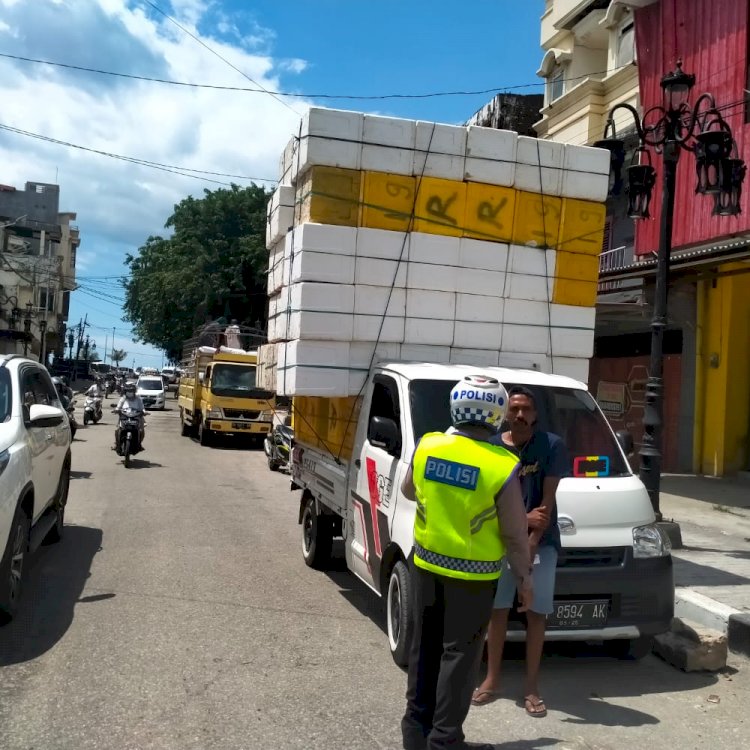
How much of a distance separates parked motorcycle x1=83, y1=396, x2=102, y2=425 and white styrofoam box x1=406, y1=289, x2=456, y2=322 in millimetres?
22518

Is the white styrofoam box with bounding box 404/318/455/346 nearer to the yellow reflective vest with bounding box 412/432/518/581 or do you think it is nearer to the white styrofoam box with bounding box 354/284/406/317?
the white styrofoam box with bounding box 354/284/406/317

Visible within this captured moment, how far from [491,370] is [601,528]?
5.21 ft

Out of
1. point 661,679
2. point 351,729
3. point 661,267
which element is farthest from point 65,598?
point 661,267

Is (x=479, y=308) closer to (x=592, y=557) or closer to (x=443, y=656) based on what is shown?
(x=592, y=557)

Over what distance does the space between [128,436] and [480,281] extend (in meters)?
10.6

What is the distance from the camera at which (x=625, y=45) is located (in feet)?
66.7

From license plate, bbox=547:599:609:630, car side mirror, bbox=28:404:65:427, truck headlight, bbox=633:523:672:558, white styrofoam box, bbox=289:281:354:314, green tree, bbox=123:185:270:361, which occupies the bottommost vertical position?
license plate, bbox=547:599:609:630

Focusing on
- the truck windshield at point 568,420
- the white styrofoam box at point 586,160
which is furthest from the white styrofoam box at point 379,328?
the white styrofoam box at point 586,160

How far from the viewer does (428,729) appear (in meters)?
3.62

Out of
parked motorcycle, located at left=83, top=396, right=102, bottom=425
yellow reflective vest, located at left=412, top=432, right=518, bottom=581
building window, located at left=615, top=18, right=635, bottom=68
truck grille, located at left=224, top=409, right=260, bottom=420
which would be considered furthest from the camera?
parked motorcycle, located at left=83, top=396, right=102, bottom=425

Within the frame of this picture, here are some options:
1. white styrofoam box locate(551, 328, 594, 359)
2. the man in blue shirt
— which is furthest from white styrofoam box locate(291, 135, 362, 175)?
the man in blue shirt

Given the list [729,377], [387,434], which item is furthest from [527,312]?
[729,377]

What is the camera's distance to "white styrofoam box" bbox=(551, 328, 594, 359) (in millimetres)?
7055

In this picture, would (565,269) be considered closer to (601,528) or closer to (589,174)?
(589,174)
